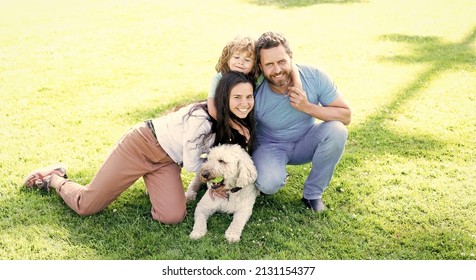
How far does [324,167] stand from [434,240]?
41.4 inches

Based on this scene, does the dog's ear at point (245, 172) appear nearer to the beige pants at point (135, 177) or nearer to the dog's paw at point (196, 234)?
the dog's paw at point (196, 234)

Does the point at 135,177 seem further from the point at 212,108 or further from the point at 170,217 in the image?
the point at 212,108

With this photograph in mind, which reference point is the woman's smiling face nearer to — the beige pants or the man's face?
the man's face

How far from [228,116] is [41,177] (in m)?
2.00

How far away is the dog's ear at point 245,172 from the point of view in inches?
152

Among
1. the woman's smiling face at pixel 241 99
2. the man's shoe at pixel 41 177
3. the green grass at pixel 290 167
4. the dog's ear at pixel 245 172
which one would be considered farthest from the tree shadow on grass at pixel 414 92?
the man's shoe at pixel 41 177

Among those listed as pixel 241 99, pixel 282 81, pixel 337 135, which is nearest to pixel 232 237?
pixel 241 99

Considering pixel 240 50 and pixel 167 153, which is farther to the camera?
pixel 167 153

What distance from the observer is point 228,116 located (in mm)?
3867

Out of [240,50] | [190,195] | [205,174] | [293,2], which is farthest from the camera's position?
[293,2]

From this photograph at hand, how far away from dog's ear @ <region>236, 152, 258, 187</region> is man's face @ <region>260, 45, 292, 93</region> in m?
0.70

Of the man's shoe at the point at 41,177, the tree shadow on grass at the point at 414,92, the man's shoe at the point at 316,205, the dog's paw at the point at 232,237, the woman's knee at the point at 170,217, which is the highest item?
the man's shoe at the point at 41,177

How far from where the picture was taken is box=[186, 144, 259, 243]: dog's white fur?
12.5 feet
